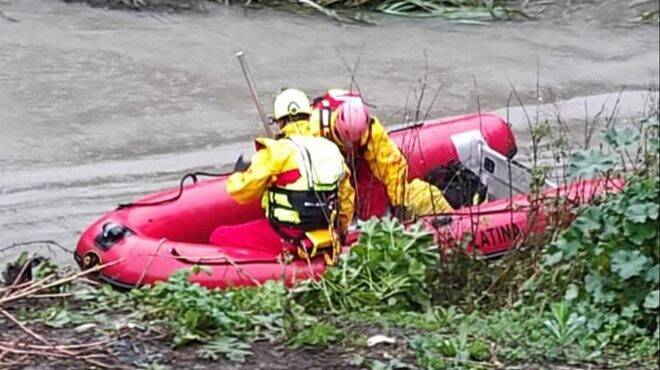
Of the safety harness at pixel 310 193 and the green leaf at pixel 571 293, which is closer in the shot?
the green leaf at pixel 571 293

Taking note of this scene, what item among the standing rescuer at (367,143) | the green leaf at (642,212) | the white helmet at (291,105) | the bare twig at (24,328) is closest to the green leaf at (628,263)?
the green leaf at (642,212)

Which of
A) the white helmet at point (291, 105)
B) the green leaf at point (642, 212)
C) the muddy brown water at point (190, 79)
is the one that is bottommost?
the muddy brown water at point (190, 79)

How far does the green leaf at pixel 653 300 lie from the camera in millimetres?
4180

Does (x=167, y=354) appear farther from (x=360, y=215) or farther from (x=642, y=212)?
(x=360, y=215)

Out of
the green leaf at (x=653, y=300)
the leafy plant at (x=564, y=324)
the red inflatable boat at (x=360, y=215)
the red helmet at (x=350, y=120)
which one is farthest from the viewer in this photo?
A: the red helmet at (x=350, y=120)

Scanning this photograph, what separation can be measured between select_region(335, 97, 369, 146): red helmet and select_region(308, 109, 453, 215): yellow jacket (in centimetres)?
4

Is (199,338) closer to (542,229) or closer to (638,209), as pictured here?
(638,209)

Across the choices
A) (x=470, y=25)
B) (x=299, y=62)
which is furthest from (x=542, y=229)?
(x=470, y=25)

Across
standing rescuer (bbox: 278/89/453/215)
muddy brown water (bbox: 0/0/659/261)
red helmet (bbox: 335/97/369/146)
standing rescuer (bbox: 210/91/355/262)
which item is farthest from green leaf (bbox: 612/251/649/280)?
muddy brown water (bbox: 0/0/659/261)

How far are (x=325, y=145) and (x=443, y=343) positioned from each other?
9.13 feet

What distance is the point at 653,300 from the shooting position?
13.8 ft

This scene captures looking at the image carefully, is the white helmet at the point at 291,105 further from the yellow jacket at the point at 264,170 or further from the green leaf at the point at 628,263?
the green leaf at the point at 628,263

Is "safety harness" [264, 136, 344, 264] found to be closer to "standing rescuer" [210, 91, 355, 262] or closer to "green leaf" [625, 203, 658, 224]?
"standing rescuer" [210, 91, 355, 262]

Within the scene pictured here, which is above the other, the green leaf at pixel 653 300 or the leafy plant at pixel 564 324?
the green leaf at pixel 653 300
